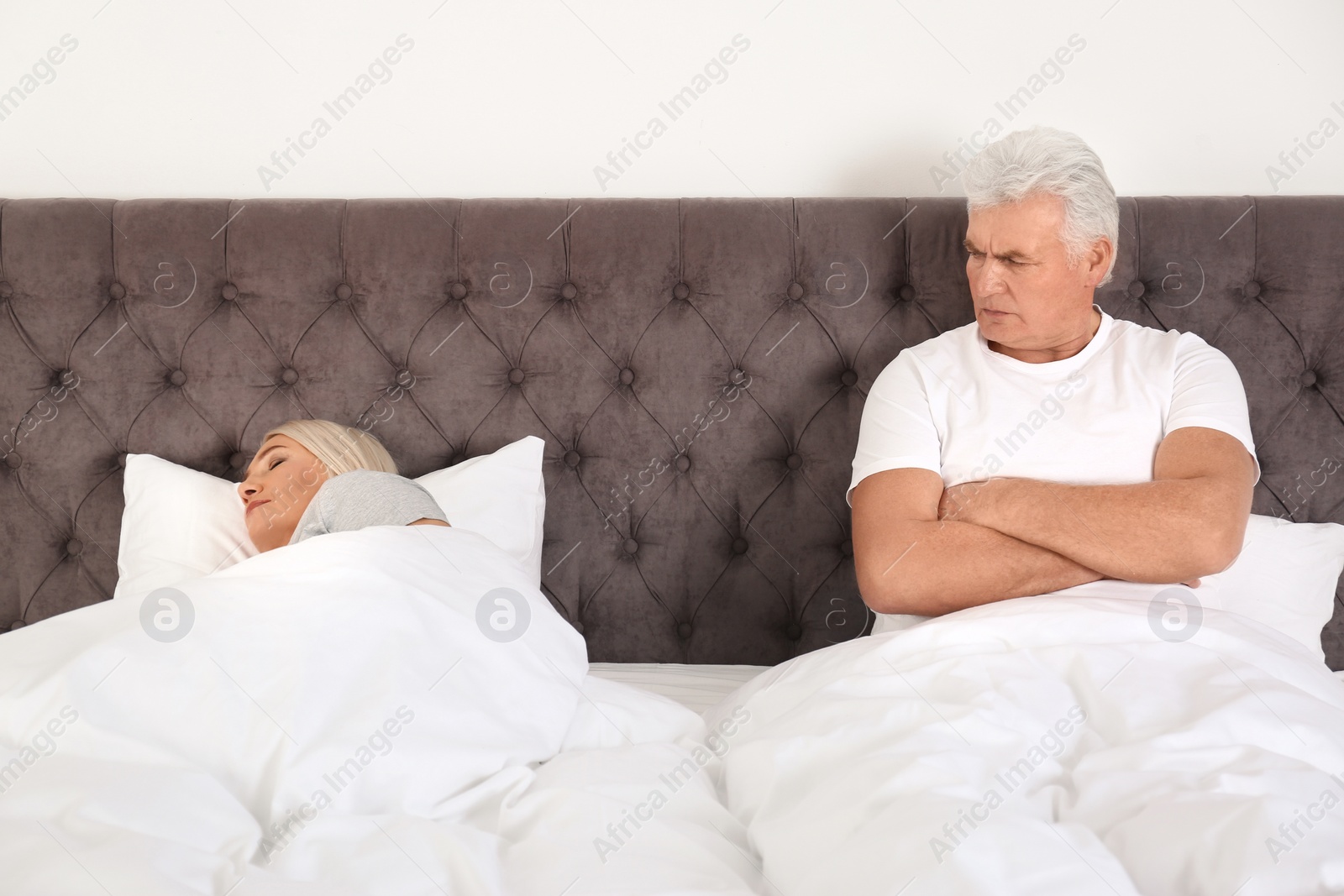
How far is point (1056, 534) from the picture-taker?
116 cm

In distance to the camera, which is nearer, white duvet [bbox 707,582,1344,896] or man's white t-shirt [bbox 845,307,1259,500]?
white duvet [bbox 707,582,1344,896]

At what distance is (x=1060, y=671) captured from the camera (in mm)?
996

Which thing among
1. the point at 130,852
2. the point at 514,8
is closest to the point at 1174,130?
the point at 514,8

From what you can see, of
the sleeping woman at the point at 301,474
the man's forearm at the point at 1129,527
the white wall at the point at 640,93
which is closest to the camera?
the man's forearm at the point at 1129,527

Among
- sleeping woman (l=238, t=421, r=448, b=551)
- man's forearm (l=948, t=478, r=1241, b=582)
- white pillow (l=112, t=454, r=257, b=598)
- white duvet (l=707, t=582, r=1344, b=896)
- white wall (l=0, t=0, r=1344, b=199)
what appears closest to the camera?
white duvet (l=707, t=582, r=1344, b=896)

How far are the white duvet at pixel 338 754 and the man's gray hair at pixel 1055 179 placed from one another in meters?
0.86

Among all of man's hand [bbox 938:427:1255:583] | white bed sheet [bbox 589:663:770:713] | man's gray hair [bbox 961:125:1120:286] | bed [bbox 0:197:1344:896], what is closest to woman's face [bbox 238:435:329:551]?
bed [bbox 0:197:1344:896]

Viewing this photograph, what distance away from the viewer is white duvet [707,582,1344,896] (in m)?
0.69

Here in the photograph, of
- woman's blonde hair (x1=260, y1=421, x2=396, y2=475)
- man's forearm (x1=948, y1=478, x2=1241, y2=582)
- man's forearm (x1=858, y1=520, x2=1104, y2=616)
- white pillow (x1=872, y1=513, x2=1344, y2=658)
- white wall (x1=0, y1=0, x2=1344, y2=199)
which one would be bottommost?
white pillow (x1=872, y1=513, x2=1344, y2=658)

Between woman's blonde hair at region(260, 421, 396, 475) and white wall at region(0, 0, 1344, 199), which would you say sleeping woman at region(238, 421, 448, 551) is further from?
white wall at region(0, 0, 1344, 199)

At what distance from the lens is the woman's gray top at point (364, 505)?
1.18m

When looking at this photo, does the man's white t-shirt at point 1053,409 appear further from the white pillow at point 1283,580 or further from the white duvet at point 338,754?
the white duvet at point 338,754

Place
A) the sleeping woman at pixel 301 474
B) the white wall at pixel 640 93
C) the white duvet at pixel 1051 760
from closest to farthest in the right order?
the white duvet at pixel 1051 760 → the sleeping woman at pixel 301 474 → the white wall at pixel 640 93

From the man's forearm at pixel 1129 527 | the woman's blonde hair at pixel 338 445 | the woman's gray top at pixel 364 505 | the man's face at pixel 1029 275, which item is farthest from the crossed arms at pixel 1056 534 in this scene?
the woman's blonde hair at pixel 338 445
